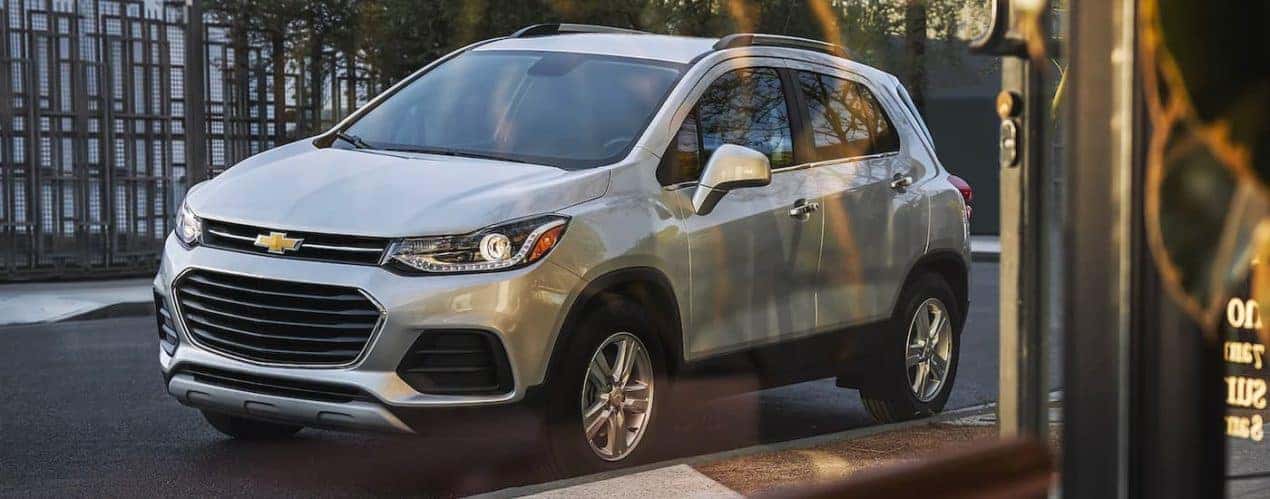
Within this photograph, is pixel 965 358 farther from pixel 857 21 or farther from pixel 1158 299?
pixel 857 21

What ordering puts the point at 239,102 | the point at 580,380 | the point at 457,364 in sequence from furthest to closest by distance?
the point at 239,102, the point at 580,380, the point at 457,364

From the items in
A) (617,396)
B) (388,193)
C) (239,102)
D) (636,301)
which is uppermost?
(239,102)

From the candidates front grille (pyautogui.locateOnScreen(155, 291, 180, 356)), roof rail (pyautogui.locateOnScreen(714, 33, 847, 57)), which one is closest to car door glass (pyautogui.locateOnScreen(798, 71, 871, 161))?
roof rail (pyautogui.locateOnScreen(714, 33, 847, 57))

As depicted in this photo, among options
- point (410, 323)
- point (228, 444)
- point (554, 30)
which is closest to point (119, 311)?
point (228, 444)

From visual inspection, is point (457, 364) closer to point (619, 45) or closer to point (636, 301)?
point (636, 301)

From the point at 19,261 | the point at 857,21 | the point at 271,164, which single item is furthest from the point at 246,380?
the point at 857,21

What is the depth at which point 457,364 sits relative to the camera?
19.6ft

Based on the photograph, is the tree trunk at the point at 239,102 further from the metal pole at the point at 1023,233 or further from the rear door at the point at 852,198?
the metal pole at the point at 1023,233

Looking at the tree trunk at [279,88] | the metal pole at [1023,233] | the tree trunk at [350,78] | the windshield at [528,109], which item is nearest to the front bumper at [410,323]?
the windshield at [528,109]

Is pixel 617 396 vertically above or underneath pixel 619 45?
underneath

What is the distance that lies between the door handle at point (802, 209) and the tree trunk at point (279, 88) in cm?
1196

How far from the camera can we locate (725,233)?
6895mm

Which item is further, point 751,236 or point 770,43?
point 770,43

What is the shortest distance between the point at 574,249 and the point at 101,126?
12122 mm
